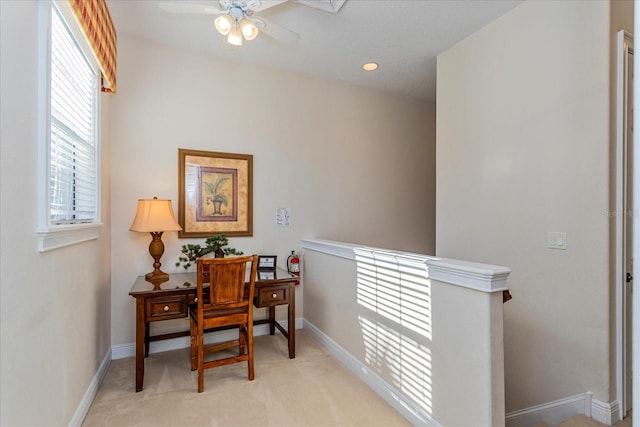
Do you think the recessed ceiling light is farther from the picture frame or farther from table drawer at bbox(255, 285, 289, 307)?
table drawer at bbox(255, 285, 289, 307)

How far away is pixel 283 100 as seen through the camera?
3.53 m

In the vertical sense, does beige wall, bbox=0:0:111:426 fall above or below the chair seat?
above

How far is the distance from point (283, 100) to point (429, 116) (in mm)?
2176

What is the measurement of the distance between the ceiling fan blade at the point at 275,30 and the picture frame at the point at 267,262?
1.94m

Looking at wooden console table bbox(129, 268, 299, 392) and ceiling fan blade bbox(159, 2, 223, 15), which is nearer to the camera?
ceiling fan blade bbox(159, 2, 223, 15)

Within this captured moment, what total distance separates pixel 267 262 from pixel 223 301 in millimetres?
868

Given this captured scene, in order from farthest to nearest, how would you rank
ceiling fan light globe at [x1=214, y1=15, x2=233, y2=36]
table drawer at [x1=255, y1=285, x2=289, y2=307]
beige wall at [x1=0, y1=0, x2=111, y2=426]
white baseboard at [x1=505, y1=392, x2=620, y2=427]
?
table drawer at [x1=255, y1=285, x2=289, y2=307] < ceiling fan light globe at [x1=214, y1=15, x2=233, y2=36] < white baseboard at [x1=505, y1=392, x2=620, y2=427] < beige wall at [x1=0, y1=0, x2=111, y2=426]

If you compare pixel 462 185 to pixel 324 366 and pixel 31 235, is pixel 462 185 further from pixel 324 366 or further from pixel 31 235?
pixel 31 235

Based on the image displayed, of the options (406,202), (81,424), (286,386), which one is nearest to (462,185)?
(406,202)

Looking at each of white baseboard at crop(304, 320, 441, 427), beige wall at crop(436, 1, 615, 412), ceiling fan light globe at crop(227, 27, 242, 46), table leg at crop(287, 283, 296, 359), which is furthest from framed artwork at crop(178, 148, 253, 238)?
beige wall at crop(436, 1, 615, 412)

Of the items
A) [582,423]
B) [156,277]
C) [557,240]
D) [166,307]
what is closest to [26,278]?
[166,307]

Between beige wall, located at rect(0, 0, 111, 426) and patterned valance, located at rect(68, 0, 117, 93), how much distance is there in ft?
1.01

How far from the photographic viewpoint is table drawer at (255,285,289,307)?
2.70 meters

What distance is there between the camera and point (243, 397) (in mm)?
2199
